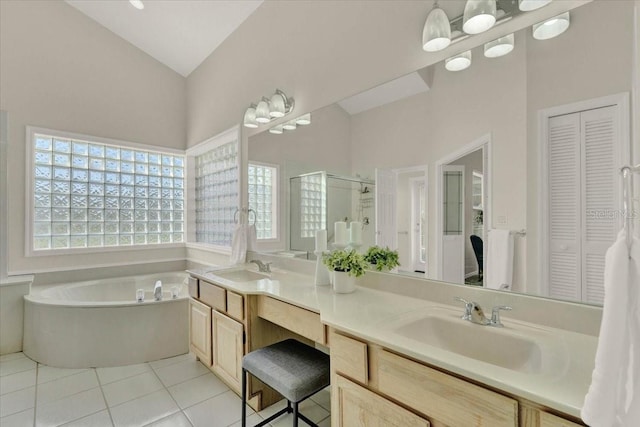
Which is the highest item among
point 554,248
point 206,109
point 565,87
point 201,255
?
point 206,109

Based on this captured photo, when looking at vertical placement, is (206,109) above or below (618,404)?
above

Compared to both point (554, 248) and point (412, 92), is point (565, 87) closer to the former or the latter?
point (554, 248)

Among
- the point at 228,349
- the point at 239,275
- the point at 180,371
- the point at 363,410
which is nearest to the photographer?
the point at 363,410

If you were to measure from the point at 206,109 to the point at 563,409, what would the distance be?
390cm

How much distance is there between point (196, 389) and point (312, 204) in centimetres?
157

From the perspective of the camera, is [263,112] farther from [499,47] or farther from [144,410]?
[144,410]

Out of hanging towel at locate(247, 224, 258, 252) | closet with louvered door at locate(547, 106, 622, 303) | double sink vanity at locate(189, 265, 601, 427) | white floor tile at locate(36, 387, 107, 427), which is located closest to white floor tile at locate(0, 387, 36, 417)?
white floor tile at locate(36, 387, 107, 427)

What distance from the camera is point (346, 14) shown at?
204cm

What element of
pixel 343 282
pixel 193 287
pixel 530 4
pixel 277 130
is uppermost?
pixel 530 4

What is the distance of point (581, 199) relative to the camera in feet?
3.70

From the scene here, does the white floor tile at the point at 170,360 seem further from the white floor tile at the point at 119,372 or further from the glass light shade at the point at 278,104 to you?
the glass light shade at the point at 278,104

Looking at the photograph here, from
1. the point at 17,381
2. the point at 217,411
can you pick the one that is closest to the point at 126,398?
the point at 217,411

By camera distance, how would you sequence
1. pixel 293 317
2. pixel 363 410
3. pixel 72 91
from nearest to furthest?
1. pixel 363 410
2. pixel 293 317
3. pixel 72 91

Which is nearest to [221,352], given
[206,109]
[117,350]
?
[117,350]
